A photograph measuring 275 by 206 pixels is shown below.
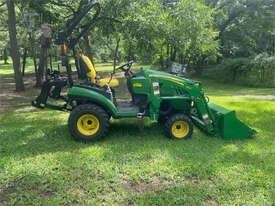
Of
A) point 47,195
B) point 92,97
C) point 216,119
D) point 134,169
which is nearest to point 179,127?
point 216,119

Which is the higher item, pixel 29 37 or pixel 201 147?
pixel 29 37

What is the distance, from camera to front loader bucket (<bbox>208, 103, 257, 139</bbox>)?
15.0 feet

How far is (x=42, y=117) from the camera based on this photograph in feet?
21.1

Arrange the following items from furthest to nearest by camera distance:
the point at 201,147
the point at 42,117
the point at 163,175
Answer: the point at 42,117
the point at 201,147
the point at 163,175

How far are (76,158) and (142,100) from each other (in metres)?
1.52

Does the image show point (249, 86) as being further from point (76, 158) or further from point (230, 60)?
point (76, 158)

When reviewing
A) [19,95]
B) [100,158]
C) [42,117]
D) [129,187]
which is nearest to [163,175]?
[129,187]

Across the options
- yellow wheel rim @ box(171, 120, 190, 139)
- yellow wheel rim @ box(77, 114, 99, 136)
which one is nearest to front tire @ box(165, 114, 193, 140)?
yellow wheel rim @ box(171, 120, 190, 139)

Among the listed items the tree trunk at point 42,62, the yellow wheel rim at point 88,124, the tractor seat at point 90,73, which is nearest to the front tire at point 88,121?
the yellow wheel rim at point 88,124

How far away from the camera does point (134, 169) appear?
137 inches

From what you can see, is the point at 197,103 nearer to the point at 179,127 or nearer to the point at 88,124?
the point at 179,127

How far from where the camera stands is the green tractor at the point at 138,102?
4375mm

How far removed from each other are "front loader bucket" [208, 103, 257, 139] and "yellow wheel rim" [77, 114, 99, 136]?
211 centimetres

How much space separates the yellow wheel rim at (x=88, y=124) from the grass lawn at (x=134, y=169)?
0.23 metres
